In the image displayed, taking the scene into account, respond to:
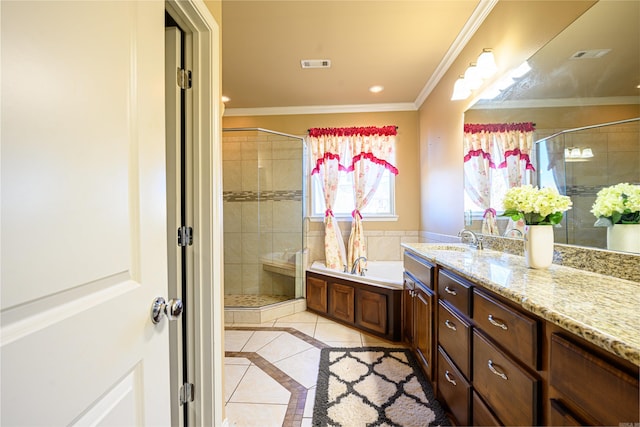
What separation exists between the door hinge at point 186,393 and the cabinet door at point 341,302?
171 centimetres

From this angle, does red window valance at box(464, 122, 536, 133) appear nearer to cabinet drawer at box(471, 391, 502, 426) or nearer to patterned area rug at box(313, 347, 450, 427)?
cabinet drawer at box(471, 391, 502, 426)

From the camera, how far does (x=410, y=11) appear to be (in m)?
1.99

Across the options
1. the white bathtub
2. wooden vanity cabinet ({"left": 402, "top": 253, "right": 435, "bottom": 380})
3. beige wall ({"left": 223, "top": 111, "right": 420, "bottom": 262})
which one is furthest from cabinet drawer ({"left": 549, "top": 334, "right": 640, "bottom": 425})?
beige wall ({"left": 223, "top": 111, "right": 420, "bottom": 262})

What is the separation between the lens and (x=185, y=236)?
123 cm

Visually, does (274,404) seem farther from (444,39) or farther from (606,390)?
(444,39)

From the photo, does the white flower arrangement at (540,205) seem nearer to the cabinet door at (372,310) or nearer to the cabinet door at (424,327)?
the cabinet door at (424,327)

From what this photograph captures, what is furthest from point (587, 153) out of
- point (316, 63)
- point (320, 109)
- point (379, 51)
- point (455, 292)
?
point (320, 109)

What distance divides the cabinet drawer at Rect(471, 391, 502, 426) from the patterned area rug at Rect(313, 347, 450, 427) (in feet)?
1.41

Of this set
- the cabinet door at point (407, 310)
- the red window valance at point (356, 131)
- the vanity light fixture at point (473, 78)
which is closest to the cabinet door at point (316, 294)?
the cabinet door at point (407, 310)

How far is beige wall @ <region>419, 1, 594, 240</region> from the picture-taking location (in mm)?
1508

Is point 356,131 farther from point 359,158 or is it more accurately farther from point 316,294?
point 316,294

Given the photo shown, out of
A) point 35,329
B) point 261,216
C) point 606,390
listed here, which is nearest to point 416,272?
point 606,390

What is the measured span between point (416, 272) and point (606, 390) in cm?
136

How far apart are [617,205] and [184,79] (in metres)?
1.85
